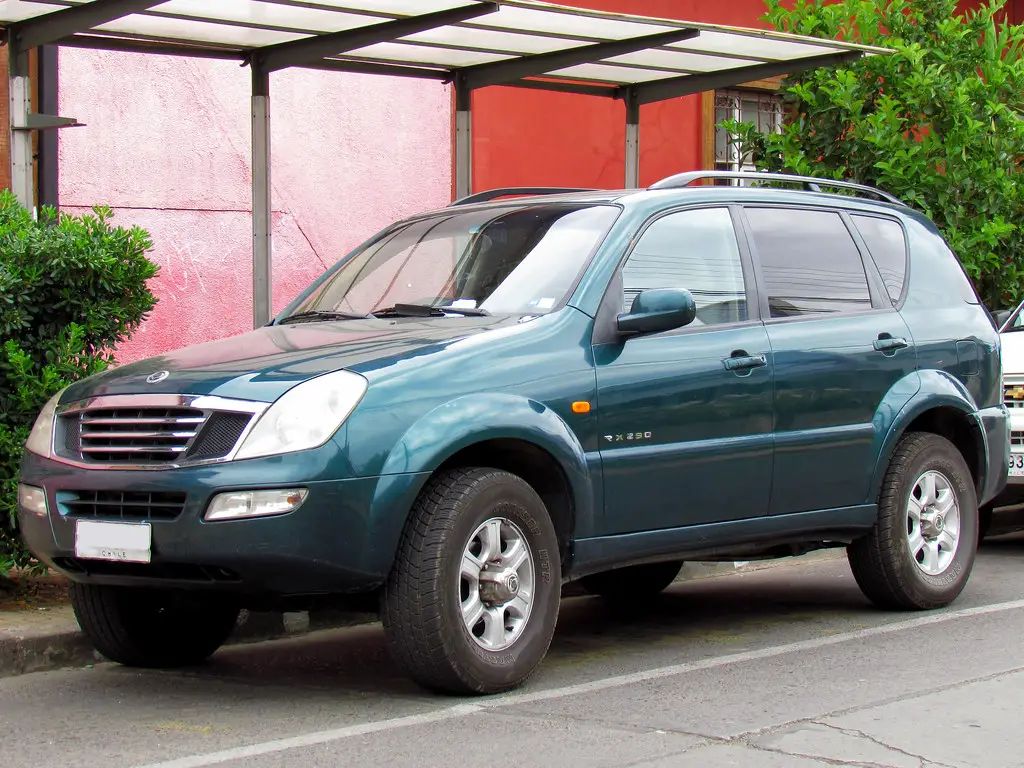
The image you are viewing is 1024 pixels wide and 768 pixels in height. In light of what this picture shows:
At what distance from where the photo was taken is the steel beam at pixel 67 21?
23.5 feet

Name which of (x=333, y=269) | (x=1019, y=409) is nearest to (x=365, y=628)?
(x=333, y=269)

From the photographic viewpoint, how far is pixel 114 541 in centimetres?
536

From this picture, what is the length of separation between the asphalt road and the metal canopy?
2.67m

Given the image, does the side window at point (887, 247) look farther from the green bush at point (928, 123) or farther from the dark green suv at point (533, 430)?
the green bush at point (928, 123)

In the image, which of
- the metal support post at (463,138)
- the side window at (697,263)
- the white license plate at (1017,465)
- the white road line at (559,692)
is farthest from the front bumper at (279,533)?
the white license plate at (1017,465)

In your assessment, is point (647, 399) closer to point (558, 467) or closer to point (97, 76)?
point (558, 467)

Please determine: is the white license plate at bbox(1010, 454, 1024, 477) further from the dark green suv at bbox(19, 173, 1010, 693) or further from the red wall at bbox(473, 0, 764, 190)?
the red wall at bbox(473, 0, 764, 190)

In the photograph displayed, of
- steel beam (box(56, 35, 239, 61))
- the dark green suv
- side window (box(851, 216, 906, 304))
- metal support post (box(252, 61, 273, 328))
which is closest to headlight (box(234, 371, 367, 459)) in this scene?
the dark green suv

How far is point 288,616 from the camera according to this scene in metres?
7.18

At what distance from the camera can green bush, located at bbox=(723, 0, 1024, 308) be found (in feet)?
36.7

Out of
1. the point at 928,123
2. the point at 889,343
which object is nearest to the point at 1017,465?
the point at 889,343

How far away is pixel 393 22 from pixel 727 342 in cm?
283

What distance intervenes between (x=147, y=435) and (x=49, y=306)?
177cm

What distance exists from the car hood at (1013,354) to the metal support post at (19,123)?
5572mm
